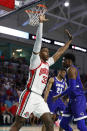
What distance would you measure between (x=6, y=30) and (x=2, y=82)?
10.3 feet

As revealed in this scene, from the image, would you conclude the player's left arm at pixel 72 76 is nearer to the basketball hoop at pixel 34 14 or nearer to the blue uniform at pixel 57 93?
the blue uniform at pixel 57 93

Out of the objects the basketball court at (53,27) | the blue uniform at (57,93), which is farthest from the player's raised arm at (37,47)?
the basketball court at (53,27)

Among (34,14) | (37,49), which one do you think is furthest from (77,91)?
(34,14)

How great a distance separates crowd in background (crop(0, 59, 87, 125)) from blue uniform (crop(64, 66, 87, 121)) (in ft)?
19.6

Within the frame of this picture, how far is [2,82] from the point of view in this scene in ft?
42.5

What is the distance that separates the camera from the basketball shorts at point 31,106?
4.09 m

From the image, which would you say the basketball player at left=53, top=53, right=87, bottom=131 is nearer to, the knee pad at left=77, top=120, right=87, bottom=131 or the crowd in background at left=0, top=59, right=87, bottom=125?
the knee pad at left=77, top=120, right=87, bottom=131

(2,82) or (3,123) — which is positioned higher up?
(2,82)

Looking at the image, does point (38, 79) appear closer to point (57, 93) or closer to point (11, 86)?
point (57, 93)

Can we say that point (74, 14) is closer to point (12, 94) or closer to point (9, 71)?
point (9, 71)

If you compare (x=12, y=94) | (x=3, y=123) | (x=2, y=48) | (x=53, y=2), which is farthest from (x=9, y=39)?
(x=3, y=123)

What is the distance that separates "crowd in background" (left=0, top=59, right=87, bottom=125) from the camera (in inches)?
412

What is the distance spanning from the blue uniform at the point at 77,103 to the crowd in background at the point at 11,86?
596 centimetres

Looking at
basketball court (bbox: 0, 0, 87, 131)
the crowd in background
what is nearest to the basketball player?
the crowd in background
